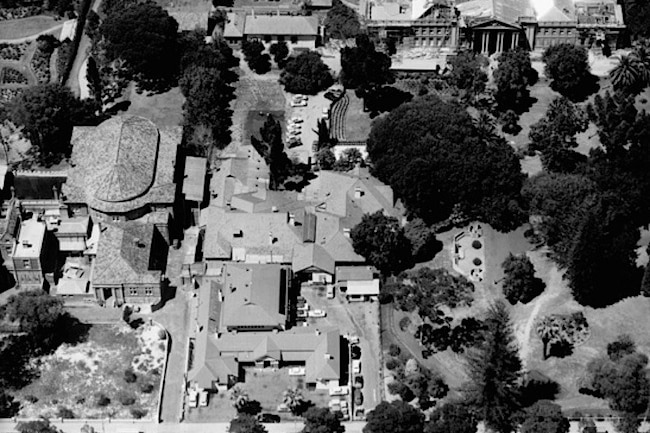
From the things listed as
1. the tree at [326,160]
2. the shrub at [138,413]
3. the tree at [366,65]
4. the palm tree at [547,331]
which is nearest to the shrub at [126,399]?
the shrub at [138,413]

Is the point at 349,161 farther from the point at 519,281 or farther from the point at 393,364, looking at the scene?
the point at 393,364

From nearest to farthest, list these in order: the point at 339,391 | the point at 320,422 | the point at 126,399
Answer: the point at 320,422 → the point at 126,399 → the point at 339,391

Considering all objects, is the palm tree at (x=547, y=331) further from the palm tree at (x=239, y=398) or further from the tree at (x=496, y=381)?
the palm tree at (x=239, y=398)

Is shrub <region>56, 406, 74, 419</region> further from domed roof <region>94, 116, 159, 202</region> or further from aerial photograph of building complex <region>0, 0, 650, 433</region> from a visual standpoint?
domed roof <region>94, 116, 159, 202</region>

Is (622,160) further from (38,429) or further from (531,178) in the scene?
(38,429)

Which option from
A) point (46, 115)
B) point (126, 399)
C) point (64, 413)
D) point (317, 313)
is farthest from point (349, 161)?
point (64, 413)
